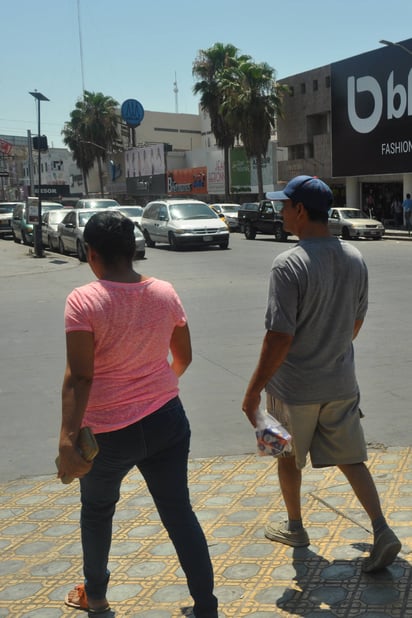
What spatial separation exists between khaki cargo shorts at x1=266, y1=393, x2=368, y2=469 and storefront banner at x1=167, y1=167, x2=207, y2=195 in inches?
1871

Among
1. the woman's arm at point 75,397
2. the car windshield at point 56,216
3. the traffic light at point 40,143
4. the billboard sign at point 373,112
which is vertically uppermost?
the billboard sign at point 373,112

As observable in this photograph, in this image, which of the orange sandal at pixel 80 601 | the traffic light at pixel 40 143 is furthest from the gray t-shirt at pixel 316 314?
the traffic light at pixel 40 143

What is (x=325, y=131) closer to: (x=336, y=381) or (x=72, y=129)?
(x=72, y=129)

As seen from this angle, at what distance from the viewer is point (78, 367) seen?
2.47m

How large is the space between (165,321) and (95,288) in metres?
0.30

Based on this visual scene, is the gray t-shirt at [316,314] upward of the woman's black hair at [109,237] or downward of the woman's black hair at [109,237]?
downward

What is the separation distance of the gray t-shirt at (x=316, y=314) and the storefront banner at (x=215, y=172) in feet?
148

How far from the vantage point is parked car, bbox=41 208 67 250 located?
82.0ft

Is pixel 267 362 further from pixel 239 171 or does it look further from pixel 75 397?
pixel 239 171

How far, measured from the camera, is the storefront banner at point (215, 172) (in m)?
47.6

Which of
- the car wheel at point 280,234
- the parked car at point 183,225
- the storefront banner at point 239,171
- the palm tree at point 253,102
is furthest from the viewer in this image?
the storefront banner at point 239,171

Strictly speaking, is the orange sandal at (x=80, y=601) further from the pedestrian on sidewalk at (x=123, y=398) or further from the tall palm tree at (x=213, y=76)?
the tall palm tree at (x=213, y=76)

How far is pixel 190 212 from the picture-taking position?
24547mm

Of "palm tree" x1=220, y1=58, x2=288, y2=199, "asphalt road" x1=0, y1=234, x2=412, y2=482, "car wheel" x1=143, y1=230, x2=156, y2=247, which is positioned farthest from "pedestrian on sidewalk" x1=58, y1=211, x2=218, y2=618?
"palm tree" x1=220, y1=58, x2=288, y2=199
